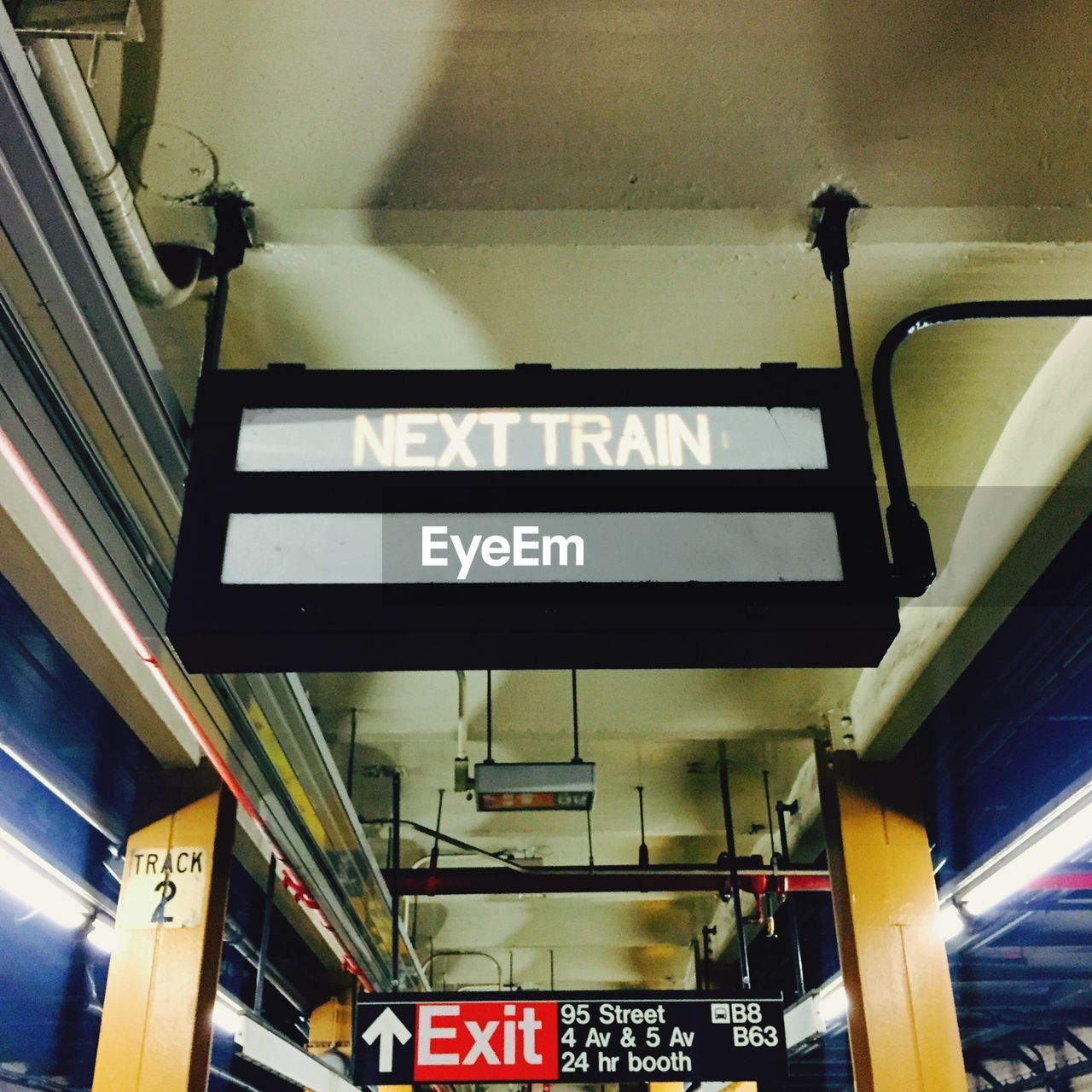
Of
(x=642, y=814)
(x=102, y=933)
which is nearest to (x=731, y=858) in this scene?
(x=642, y=814)

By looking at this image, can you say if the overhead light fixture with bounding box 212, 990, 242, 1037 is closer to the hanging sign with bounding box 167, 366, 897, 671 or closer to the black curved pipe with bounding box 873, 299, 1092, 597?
the hanging sign with bounding box 167, 366, 897, 671

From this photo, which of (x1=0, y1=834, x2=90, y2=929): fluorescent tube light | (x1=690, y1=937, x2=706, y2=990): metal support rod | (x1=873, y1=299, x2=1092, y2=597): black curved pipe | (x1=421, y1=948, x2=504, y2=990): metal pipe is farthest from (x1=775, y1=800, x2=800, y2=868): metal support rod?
(x1=421, y1=948, x2=504, y2=990): metal pipe

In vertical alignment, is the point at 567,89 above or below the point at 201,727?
above

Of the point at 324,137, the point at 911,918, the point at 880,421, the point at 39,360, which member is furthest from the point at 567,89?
the point at 911,918

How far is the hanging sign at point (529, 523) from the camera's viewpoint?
1.91 metres

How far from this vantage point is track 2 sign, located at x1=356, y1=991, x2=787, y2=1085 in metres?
5.00

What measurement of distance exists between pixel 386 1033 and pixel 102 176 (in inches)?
174

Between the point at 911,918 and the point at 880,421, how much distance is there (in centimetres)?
358

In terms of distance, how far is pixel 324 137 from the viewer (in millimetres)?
2342

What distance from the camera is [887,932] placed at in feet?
16.3

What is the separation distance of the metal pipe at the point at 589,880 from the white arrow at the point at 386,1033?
1767 mm

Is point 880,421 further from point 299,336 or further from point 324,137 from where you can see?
point 299,336

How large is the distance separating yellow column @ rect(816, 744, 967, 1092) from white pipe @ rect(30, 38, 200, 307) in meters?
4.21

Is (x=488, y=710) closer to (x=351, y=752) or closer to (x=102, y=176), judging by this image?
(x=351, y=752)
